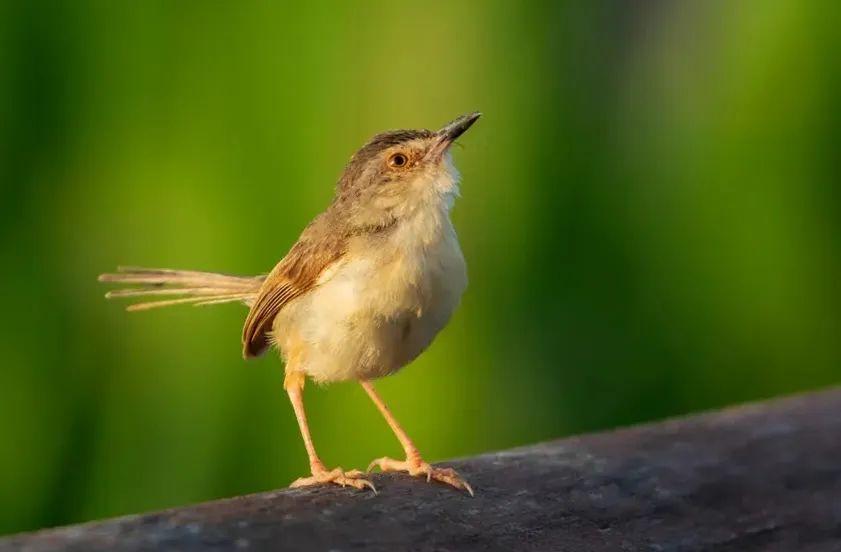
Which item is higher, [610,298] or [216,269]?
[216,269]

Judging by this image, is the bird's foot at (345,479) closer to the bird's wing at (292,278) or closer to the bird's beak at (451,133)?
the bird's wing at (292,278)

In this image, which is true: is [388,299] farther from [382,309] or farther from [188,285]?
[188,285]

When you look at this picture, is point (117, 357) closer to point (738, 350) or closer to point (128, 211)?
point (128, 211)

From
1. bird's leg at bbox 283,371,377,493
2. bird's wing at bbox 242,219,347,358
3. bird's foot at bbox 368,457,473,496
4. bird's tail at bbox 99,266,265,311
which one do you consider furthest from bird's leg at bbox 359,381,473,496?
bird's tail at bbox 99,266,265,311

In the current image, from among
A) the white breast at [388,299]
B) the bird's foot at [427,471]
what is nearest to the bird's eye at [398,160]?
the white breast at [388,299]

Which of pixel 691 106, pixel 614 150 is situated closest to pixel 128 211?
pixel 614 150

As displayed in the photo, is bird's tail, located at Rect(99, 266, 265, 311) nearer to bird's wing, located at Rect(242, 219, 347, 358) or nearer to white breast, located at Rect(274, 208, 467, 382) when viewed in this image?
bird's wing, located at Rect(242, 219, 347, 358)

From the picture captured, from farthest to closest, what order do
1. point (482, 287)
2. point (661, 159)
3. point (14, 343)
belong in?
point (661, 159), point (482, 287), point (14, 343)
